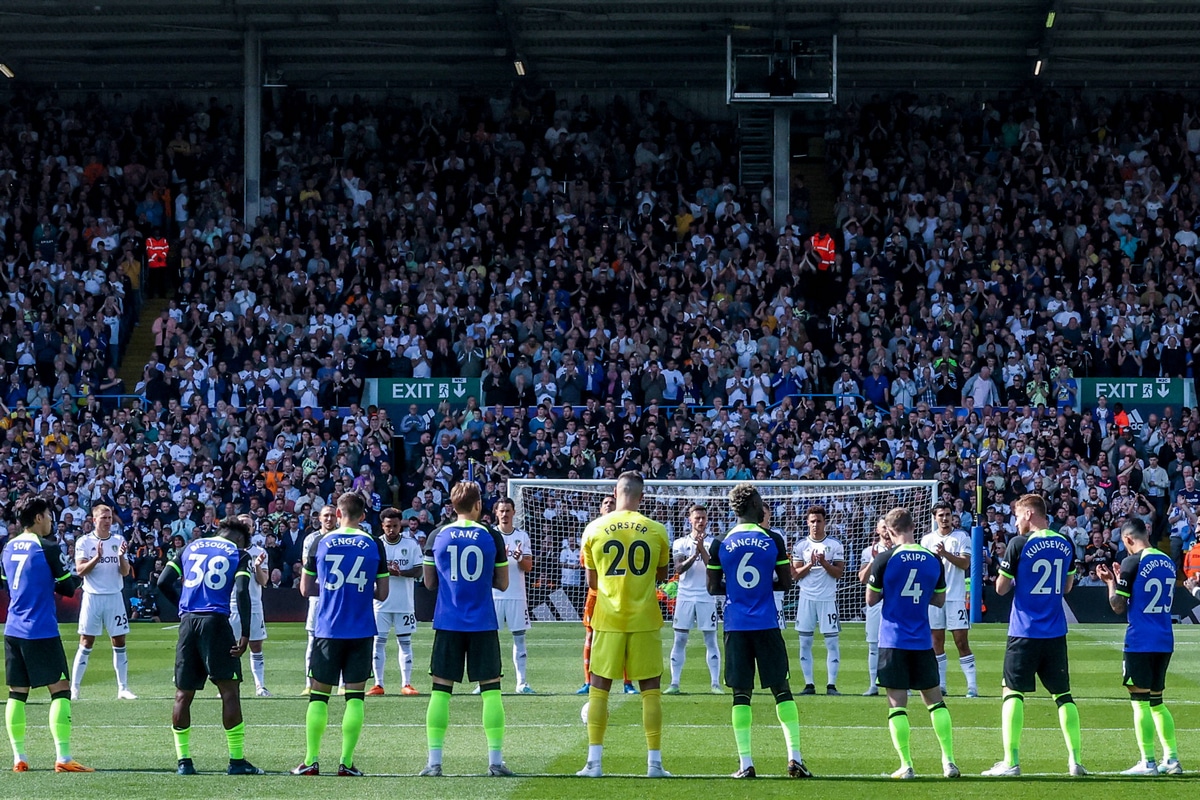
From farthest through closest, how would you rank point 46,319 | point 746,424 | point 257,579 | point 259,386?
point 46,319 → point 259,386 → point 746,424 → point 257,579

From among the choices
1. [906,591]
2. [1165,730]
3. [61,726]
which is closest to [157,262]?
[61,726]

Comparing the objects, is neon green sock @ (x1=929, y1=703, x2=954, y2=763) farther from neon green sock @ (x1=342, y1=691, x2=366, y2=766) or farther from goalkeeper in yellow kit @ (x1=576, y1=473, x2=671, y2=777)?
neon green sock @ (x1=342, y1=691, x2=366, y2=766)

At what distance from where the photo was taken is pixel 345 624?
37.5 feet

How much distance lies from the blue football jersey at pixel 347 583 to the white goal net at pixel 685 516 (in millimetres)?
11640

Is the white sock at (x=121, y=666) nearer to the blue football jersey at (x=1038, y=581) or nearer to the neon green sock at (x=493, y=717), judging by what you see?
the neon green sock at (x=493, y=717)

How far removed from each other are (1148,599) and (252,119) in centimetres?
2864

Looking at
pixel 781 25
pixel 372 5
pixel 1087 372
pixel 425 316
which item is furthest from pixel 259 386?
pixel 1087 372

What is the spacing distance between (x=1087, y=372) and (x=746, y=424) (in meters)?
7.23

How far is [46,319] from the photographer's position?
1313 inches

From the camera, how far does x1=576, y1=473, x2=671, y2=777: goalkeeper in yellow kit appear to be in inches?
444

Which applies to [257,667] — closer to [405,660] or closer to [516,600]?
[405,660]

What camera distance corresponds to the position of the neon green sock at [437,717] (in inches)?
442

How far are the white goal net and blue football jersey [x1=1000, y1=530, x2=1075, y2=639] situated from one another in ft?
37.9

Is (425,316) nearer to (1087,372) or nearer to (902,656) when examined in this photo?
(1087,372)
